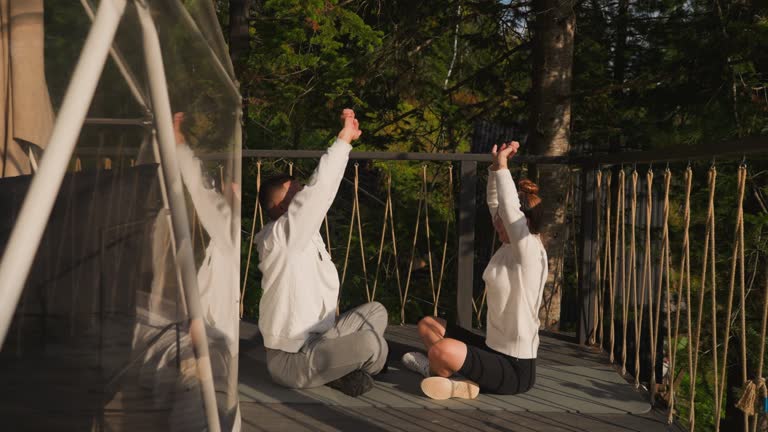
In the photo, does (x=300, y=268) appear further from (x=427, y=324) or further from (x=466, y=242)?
(x=466, y=242)

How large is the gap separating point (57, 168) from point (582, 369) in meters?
3.38

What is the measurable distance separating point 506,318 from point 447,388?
1.34ft

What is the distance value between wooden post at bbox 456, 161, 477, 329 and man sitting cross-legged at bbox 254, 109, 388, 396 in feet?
3.54

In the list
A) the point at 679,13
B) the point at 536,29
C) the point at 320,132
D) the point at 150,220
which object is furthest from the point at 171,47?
the point at 320,132

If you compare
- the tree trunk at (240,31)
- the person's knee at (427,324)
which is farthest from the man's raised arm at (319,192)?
the tree trunk at (240,31)

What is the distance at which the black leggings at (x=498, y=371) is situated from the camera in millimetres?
3084

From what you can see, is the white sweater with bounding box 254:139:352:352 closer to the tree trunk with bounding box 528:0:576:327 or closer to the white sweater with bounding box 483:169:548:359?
the white sweater with bounding box 483:169:548:359

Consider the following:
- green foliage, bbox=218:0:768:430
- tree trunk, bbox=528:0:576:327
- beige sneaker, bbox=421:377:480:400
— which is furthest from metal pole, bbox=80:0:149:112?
tree trunk, bbox=528:0:576:327

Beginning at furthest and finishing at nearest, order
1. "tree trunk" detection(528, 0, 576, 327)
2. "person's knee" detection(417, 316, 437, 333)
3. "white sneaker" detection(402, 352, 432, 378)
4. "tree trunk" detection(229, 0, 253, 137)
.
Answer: "tree trunk" detection(229, 0, 253, 137)
"tree trunk" detection(528, 0, 576, 327)
"person's knee" detection(417, 316, 437, 333)
"white sneaker" detection(402, 352, 432, 378)

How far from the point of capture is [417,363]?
3434 millimetres

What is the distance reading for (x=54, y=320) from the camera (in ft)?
2.01

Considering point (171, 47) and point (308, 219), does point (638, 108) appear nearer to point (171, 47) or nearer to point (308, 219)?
point (308, 219)

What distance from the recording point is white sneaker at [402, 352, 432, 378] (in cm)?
341

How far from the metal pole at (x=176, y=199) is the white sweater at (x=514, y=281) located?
2.09 m
